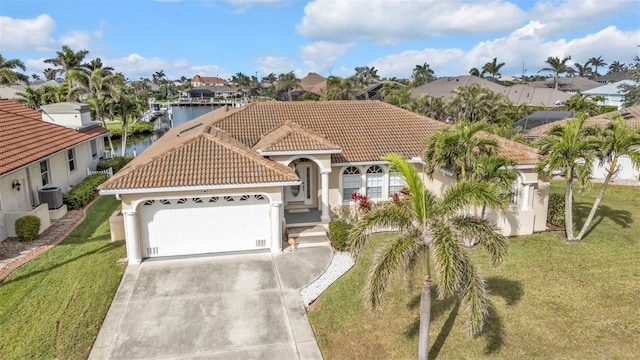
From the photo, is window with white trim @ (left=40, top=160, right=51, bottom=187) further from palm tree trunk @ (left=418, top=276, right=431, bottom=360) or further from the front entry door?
palm tree trunk @ (left=418, top=276, right=431, bottom=360)

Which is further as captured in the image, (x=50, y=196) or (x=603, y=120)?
(x=603, y=120)

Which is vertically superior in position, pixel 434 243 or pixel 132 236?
pixel 434 243

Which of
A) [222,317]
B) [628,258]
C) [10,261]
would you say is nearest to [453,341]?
[222,317]

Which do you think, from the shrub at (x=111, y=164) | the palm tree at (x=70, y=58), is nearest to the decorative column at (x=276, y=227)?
the shrub at (x=111, y=164)

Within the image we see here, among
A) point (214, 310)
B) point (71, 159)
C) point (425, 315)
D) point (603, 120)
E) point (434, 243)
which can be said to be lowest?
point (214, 310)

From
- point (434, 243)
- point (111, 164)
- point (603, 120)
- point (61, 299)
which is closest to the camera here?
point (434, 243)

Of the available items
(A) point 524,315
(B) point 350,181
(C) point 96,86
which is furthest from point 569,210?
(C) point 96,86

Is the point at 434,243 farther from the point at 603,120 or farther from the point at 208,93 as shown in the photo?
the point at 208,93

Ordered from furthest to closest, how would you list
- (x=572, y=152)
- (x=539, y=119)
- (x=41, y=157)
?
(x=539, y=119) → (x=41, y=157) → (x=572, y=152)

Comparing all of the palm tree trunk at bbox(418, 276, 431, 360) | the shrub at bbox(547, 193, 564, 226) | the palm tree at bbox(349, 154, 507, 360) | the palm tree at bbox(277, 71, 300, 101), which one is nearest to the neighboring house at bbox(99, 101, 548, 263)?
the shrub at bbox(547, 193, 564, 226)
